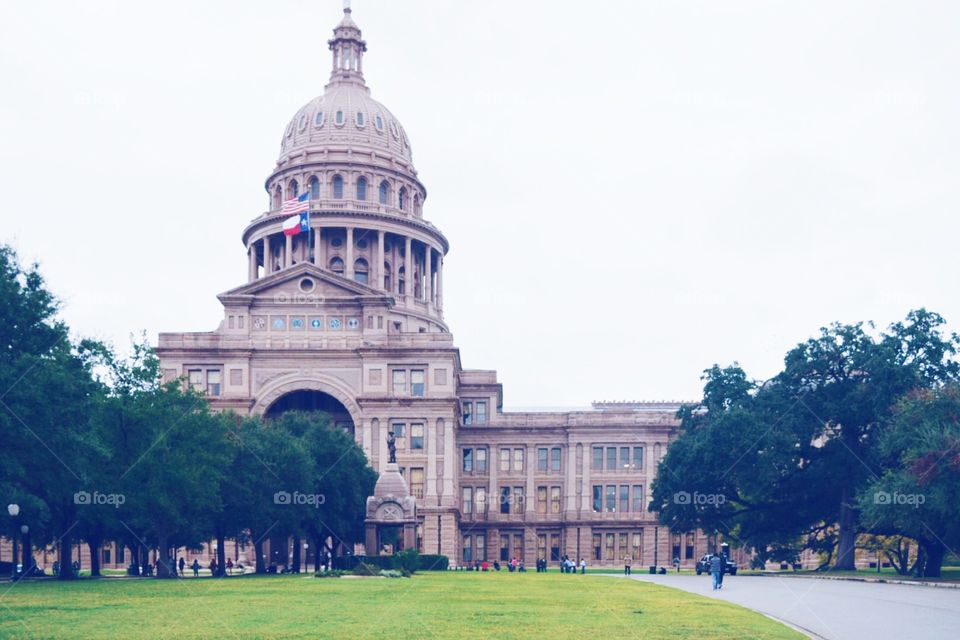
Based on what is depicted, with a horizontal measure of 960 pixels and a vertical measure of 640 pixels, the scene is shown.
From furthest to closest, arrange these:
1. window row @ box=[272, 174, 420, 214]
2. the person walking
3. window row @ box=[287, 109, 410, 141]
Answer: window row @ box=[287, 109, 410, 141] → window row @ box=[272, 174, 420, 214] → the person walking

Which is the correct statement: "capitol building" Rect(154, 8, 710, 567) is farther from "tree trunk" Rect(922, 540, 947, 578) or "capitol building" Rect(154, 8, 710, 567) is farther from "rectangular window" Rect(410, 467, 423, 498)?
"tree trunk" Rect(922, 540, 947, 578)

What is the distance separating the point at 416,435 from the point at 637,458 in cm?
2646

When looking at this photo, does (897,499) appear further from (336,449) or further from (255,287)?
(255,287)

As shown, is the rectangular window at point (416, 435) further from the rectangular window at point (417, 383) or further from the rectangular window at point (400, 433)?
the rectangular window at point (417, 383)

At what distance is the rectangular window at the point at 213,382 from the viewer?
4542 inches

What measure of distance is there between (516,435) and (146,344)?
64.2 m

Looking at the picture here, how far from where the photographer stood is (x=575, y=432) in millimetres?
131750

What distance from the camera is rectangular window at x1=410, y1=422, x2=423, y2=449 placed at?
116500 millimetres

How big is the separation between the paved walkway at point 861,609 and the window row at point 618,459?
75231mm

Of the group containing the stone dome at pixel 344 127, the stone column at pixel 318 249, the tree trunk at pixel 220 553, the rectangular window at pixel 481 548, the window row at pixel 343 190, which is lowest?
the rectangular window at pixel 481 548

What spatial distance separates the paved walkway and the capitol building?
60.2 metres

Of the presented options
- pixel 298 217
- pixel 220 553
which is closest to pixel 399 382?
pixel 298 217

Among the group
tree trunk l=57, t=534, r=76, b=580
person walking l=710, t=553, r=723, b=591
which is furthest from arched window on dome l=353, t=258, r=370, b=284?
person walking l=710, t=553, r=723, b=591

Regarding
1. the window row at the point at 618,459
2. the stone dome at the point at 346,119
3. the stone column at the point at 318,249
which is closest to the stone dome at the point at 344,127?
the stone dome at the point at 346,119
